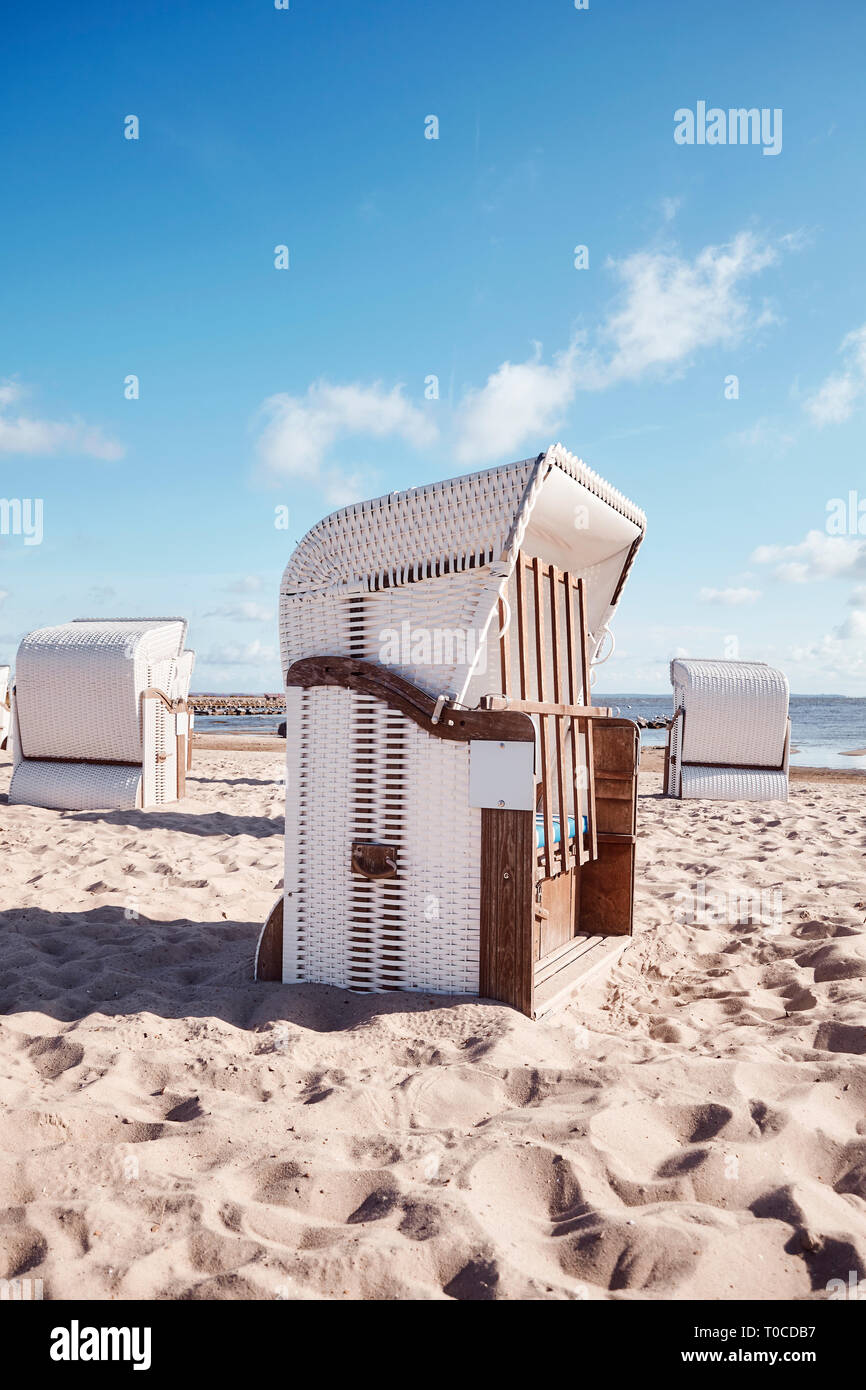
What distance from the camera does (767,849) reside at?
721 cm

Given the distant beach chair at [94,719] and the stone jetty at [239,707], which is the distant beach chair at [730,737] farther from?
the stone jetty at [239,707]

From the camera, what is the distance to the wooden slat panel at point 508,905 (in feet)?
11.1

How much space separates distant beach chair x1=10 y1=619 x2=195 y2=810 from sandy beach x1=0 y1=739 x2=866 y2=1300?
4.46m

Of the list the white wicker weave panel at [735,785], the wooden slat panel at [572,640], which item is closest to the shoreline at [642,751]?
the white wicker weave panel at [735,785]

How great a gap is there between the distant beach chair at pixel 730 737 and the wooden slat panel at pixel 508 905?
8729 millimetres

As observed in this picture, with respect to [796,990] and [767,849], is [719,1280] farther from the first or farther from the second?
[767,849]

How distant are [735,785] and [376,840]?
9.10m

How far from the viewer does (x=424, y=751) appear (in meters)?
3.54

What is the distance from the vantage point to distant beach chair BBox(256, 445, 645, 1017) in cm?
341

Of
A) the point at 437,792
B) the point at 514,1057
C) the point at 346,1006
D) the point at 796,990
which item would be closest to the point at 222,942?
the point at 346,1006

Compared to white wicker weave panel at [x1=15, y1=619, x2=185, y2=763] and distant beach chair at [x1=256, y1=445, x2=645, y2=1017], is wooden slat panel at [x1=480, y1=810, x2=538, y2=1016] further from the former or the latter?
white wicker weave panel at [x1=15, y1=619, x2=185, y2=763]

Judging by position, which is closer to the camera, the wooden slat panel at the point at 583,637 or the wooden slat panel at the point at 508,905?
the wooden slat panel at the point at 508,905

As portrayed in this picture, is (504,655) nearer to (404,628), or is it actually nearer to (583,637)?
(404,628)

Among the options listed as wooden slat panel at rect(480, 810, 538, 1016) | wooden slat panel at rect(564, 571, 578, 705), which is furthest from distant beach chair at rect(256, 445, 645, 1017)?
wooden slat panel at rect(564, 571, 578, 705)
